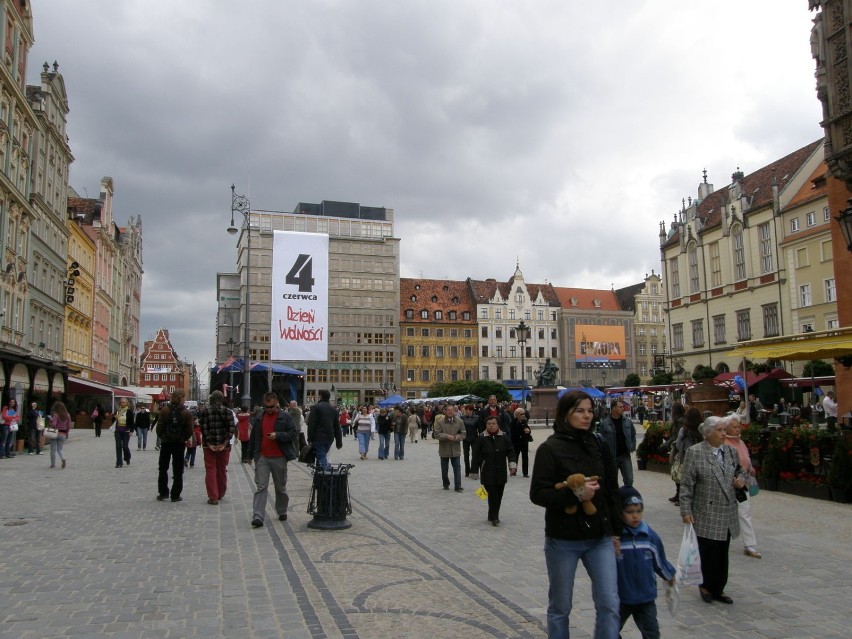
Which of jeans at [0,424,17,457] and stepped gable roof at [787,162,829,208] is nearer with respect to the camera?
jeans at [0,424,17,457]

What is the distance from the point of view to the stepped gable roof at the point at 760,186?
164ft

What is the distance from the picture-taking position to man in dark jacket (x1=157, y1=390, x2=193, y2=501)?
1207 cm

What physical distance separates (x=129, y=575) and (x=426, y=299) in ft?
300

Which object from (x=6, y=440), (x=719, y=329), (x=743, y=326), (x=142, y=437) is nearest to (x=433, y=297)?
(x=719, y=329)

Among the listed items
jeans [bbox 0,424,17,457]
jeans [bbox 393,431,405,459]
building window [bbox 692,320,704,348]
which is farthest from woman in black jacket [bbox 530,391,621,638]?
building window [bbox 692,320,704,348]

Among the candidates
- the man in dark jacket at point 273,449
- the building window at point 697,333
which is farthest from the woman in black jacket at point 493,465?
the building window at point 697,333

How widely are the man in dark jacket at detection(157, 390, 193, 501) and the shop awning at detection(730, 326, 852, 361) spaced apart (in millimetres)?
11975

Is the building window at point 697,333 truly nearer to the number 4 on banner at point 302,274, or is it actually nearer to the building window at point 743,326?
the building window at point 743,326

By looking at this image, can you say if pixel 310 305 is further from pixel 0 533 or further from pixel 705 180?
pixel 705 180

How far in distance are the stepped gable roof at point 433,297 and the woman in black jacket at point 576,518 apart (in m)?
91.7

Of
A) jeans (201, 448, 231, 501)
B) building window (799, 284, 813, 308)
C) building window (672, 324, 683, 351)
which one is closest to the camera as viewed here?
jeans (201, 448, 231, 501)

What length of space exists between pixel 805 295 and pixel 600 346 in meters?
49.8

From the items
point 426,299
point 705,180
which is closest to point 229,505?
point 705,180

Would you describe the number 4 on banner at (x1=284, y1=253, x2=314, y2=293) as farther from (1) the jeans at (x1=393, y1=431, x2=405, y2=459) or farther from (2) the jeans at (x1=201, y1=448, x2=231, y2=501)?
(2) the jeans at (x1=201, y1=448, x2=231, y2=501)
